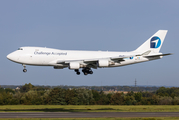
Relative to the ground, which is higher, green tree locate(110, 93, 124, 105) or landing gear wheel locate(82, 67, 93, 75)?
landing gear wheel locate(82, 67, 93, 75)

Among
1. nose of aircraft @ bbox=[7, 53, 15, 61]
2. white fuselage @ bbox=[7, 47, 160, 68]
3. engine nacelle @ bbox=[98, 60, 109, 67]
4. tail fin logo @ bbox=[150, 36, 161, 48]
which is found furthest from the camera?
tail fin logo @ bbox=[150, 36, 161, 48]

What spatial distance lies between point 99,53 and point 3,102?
74.0 m

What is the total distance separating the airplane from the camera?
5228 cm

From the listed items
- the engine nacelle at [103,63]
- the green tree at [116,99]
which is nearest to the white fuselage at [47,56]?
the engine nacelle at [103,63]

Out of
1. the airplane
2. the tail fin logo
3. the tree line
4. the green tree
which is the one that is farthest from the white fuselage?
the green tree

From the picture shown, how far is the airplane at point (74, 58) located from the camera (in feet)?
172

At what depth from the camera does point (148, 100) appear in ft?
425

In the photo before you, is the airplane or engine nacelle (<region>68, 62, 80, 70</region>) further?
engine nacelle (<region>68, 62, 80, 70</region>)

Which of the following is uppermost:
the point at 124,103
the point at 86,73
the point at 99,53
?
the point at 99,53

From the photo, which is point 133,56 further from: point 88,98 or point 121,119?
point 88,98

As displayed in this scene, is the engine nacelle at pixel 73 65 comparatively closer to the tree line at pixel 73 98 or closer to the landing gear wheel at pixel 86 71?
the landing gear wheel at pixel 86 71

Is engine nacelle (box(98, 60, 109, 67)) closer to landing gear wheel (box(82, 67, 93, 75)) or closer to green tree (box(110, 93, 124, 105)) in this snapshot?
landing gear wheel (box(82, 67, 93, 75))

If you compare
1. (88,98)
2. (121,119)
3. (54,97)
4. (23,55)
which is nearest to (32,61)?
(23,55)

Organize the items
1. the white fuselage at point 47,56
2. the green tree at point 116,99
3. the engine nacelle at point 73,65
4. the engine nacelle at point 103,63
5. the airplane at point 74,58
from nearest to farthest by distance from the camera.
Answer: the white fuselage at point 47,56 < the airplane at point 74,58 < the engine nacelle at point 73,65 < the engine nacelle at point 103,63 < the green tree at point 116,99
